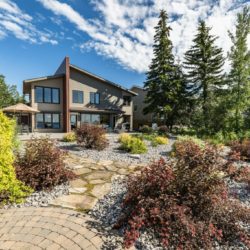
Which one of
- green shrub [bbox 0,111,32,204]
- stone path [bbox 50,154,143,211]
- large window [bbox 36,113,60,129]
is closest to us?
green shrub [bbox 0,111,32,204]

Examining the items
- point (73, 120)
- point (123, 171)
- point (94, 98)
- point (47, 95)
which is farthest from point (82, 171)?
point (94, 98)

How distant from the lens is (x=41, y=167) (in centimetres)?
518

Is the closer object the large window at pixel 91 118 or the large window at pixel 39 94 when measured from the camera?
the large window at pixel 39 94

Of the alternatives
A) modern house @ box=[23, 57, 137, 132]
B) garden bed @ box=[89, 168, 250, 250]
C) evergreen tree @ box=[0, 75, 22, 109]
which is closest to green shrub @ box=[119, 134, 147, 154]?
garden bed @ box=[89, 168, 250, 250]

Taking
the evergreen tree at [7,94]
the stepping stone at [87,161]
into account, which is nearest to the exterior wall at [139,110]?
the evergreen tree at [7,94]

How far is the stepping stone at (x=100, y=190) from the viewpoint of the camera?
15.5 feet

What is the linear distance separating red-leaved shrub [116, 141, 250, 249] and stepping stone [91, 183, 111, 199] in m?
1.12

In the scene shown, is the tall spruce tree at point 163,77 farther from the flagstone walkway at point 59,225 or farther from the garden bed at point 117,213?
the flagstone walkway at point 59,225

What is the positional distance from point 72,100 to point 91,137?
14563 mm

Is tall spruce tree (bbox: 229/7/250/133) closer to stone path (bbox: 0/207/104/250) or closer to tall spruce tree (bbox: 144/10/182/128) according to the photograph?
tall spruce tree (bbox: 144/10/182/128)

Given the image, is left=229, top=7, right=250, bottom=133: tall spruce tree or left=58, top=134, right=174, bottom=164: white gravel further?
left=229, top=7, right=250, bottom=133: tall spruce tree

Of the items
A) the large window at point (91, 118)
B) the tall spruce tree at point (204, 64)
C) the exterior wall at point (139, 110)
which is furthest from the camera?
the exterior wall at point (139, 110)

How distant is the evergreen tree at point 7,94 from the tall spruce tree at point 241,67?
38.2 metres

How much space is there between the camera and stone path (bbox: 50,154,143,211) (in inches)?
170
